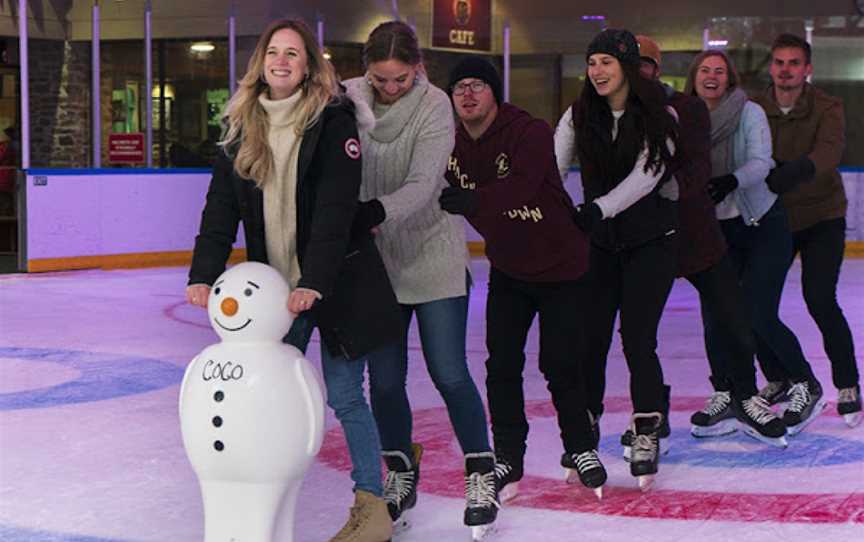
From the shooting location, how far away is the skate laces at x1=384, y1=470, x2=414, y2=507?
141 inches

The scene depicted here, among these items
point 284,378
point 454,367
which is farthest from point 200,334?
point 284,378

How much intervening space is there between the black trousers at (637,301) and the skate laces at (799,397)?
90 cm

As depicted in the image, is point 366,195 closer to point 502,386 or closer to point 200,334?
point 502,386

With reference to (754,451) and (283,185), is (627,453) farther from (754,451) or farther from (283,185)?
(283,185)

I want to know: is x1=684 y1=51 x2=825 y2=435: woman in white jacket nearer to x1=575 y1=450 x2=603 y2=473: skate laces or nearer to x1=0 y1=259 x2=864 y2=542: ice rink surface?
x1=0 y1=259 x2=864 y2=542: ice rink surface

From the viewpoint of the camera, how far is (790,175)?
468 cm

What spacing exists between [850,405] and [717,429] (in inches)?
22.2

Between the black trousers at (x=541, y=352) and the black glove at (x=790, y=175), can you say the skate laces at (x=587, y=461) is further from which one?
the black glove at (x=790, y=175)

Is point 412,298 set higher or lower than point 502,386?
higher

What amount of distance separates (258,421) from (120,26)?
1035cm

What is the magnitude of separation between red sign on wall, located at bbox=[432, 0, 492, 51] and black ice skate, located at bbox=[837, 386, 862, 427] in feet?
31.8

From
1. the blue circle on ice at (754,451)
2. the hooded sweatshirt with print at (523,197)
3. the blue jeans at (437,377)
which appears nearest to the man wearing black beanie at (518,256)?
the hooded sweatshirt with print at (523,197)

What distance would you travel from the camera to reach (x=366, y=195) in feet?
11.4

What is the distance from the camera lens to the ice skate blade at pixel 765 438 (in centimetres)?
462
